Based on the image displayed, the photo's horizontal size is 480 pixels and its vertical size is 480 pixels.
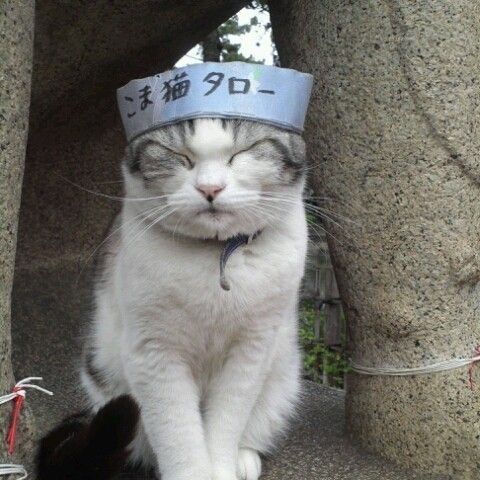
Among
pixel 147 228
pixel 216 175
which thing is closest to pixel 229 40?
pixel 147 228

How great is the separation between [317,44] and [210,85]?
45 cm

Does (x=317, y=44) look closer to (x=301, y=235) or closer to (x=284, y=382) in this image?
(x=301, y=235)

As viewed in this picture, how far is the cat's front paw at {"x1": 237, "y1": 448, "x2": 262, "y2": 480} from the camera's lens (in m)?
1.55

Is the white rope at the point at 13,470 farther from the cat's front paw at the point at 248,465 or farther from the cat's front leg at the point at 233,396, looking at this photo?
the cat's front paw at the point at 248,465

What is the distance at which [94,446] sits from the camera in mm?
1255

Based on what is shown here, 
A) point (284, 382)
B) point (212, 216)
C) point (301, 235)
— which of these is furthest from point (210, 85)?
point (284, 382)

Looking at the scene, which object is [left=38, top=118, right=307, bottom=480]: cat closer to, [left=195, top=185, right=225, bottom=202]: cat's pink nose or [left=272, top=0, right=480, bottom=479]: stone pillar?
[left=195, top=185, right=225, bottom=202]: cat's pink nose

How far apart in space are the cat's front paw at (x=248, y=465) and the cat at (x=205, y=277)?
0.34ft

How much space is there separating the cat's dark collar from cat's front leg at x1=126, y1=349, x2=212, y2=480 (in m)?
0.19

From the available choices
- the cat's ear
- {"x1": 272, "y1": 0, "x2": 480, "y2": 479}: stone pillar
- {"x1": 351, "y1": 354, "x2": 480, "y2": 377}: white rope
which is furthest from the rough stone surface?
{"x1": 351, "y1": 354, "x2": 480, "y2": 377}: white rope

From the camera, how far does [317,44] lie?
1653 millimetres

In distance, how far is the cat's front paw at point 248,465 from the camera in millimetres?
1547

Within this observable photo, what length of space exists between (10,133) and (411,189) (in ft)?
2.83

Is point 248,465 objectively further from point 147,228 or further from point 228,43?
point 228,43
